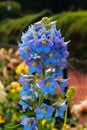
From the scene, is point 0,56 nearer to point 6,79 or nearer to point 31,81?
point 6,79

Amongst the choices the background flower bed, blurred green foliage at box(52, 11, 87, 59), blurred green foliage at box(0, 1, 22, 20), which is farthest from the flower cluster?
blurred green foliage at box(0, 1, 22, 20)

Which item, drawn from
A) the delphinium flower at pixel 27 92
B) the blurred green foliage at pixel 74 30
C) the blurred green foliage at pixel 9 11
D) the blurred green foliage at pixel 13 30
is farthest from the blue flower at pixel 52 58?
the blurred green foliage at pixel 9 11

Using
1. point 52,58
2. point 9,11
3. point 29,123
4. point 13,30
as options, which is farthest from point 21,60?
point 9,11

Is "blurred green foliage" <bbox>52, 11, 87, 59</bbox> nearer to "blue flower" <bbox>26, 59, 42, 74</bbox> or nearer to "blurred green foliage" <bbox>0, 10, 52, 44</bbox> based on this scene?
"blurred green foliage" <bbox>0, 10, 52, 44</bbox>

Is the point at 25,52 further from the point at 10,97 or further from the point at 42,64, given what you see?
the point at 10,97

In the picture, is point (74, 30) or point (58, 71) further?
point (74, 30)
